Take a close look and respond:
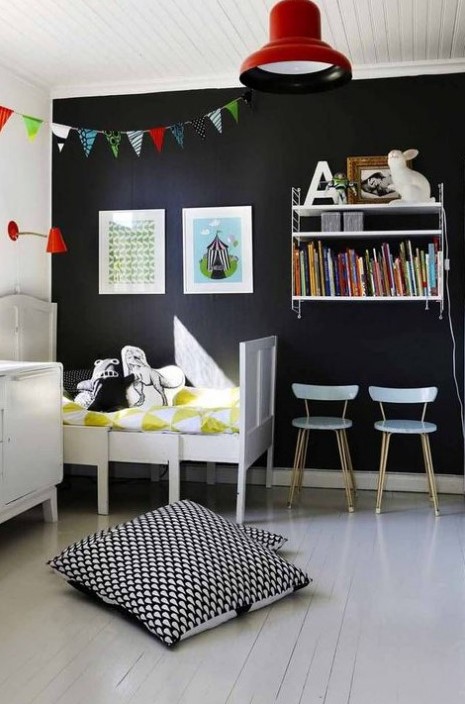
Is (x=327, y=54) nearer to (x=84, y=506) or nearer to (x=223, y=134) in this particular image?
(x=223, y=134)

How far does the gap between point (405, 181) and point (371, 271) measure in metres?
0.52

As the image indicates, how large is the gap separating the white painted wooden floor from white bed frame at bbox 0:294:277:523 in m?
0.43

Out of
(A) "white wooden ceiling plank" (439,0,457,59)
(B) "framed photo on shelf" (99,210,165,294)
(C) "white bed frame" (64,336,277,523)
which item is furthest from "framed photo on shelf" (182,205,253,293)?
(A) "white wooden ceiling plank" (439,0,457,59)

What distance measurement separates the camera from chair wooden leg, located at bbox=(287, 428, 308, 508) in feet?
14.3

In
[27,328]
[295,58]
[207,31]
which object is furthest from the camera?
[27,328]

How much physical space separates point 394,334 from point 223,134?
1.58 meters

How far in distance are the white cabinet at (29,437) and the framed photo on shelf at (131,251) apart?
1120 millimetres

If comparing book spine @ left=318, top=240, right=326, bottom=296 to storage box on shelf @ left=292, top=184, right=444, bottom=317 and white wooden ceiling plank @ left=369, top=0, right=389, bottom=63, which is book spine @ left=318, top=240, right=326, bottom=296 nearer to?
storage box on shelf @ left=292, top=184, right=444, bottom=317

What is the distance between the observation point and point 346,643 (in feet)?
8.44

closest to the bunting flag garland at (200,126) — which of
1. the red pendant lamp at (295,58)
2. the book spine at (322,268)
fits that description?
the book spine at (322,268)

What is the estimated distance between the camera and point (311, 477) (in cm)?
480

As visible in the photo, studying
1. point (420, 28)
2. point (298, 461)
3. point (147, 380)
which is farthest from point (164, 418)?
point (420, 28)

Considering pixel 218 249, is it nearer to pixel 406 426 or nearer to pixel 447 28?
pixel 406 426

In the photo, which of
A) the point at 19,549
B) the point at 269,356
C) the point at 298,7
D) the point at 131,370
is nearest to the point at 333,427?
the point at 269,356
